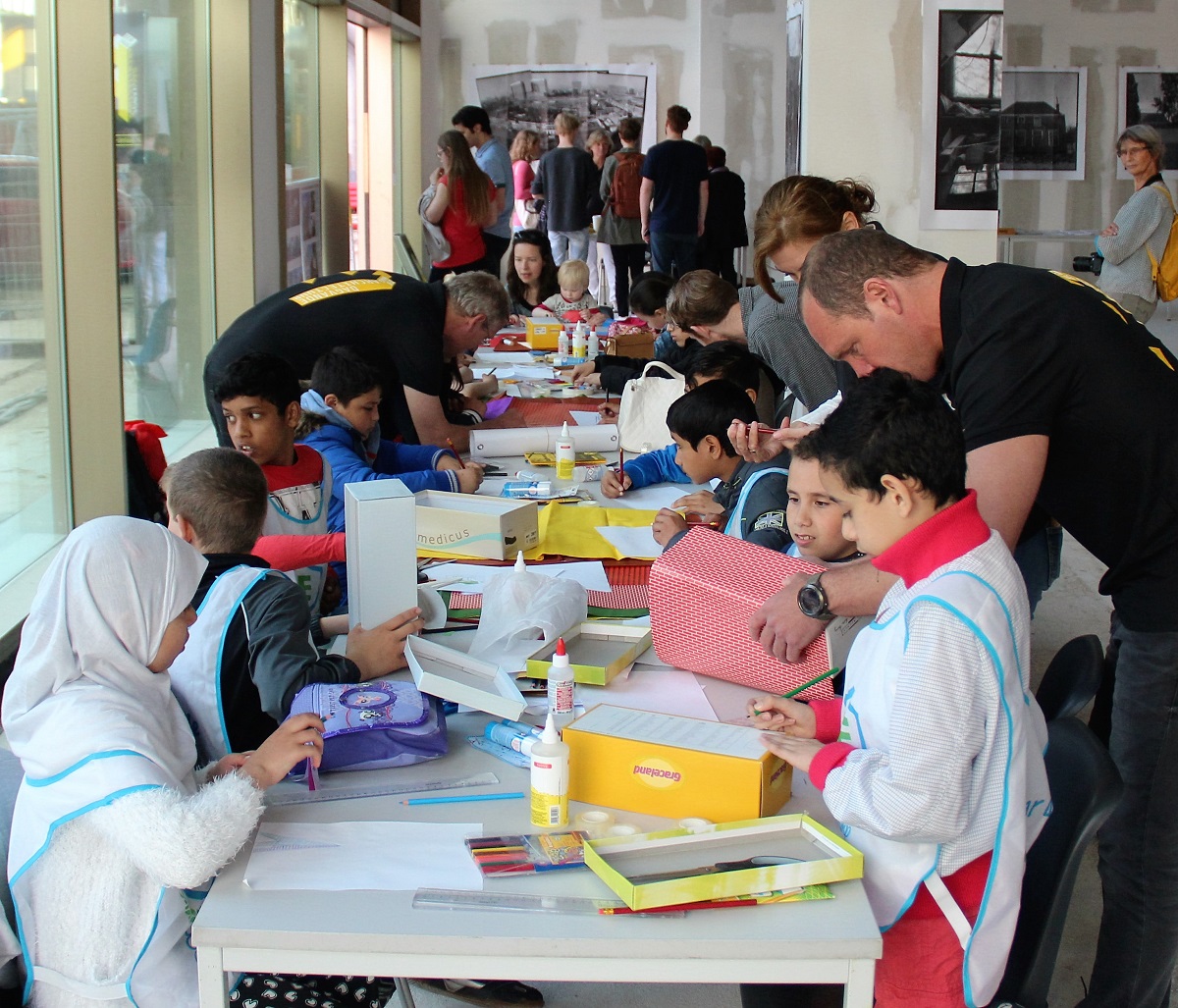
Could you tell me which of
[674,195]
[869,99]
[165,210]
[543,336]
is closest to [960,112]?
[869,99]

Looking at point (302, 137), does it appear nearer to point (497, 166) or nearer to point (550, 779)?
point (497, 166)

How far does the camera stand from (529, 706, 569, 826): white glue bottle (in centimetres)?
146

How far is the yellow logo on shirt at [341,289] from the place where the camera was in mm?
3916

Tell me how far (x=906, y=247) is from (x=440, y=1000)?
1563 mm

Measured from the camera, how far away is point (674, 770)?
1.51 metres

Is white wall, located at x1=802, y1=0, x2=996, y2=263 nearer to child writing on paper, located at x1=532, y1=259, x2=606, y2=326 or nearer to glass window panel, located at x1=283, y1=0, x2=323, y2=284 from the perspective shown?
child writing on paper, located at x1=532, y1=259, x2=606, y2=326

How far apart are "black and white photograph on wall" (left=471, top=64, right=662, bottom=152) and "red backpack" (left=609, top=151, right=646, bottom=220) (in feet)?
6.17

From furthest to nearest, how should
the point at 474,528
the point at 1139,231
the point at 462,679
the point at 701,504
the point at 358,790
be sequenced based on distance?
the point at 1139,231
the point at 701,504
the point at 474,528
the point at 462,679
the point at 358,790

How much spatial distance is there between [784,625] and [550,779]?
50 cm

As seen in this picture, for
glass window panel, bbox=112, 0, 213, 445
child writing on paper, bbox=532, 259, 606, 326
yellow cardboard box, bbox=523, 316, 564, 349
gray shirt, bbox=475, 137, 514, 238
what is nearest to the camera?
glass window panel, bbox=112, 0, 213, 445

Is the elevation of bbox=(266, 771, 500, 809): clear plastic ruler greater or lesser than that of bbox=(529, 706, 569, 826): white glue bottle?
lesser

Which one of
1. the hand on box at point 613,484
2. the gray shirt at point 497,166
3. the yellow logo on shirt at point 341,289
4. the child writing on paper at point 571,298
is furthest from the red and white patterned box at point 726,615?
the gray shirt at point 497,166

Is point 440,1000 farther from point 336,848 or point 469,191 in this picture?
point 469,191

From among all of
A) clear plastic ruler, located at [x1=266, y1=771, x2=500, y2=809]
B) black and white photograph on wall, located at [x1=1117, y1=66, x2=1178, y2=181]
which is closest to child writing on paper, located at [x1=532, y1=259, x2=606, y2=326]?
clear plastic ruler, located at [x1=266, y1=771, x2=500, y2=809]
